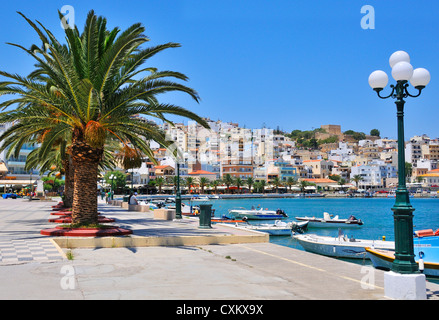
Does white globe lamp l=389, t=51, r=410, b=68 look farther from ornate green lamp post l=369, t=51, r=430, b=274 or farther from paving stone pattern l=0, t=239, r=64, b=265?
paving stone pattern l=0, t=239, r=64, b=265

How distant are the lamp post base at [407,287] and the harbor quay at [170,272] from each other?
373 millimetres

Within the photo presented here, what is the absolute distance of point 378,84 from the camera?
27.6ft

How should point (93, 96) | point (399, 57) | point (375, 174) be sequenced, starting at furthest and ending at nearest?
point (375, 174) < point (93, 96) < point (399, 57)

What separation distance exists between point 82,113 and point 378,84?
10.2 metres

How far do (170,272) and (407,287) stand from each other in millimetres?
4766

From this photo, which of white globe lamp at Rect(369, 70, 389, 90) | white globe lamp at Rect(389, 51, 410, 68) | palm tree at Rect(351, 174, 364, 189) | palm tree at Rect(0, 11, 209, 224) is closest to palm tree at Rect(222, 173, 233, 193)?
palm tree at Rect(351, 174, 364, 189)

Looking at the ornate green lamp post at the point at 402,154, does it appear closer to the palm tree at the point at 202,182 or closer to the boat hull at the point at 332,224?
the boat hull at the point at 332,224

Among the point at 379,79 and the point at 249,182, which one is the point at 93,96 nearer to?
the point at 379,79

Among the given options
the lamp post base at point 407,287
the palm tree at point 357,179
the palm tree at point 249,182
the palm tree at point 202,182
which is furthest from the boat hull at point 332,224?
the palm tree at point 357,179

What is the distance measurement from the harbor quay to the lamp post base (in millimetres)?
373

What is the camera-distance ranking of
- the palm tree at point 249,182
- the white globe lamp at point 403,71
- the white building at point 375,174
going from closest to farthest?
the white globe lamp at point 403,71 → the palm tree at point 249,182 → the white building at point 375,174

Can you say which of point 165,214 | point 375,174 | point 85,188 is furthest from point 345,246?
point 375,174

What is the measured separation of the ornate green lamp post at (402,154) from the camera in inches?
302

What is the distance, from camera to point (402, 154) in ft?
25.7
